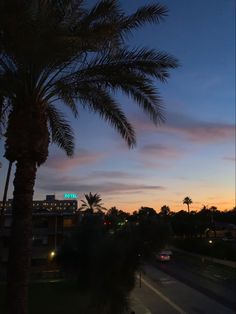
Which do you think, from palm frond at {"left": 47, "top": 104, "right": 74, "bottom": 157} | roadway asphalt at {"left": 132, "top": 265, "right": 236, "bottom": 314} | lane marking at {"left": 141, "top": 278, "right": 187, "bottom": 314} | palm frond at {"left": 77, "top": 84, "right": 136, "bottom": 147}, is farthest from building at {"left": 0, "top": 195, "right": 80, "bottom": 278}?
palm frond at {"left": 77, "top": 84, "right": 136, "bottom": 147}

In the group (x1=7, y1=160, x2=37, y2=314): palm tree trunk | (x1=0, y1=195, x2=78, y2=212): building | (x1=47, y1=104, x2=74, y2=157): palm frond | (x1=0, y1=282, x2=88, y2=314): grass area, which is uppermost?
(x1=0, y1=195, x2=78, y2=212): building

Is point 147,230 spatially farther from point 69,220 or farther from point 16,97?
point 69,220

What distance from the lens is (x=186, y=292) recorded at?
108 ft

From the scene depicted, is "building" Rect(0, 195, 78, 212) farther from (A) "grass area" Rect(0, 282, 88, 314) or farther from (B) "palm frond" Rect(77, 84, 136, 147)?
(B) "palm frond" Rect(77, 84, 136, 147)

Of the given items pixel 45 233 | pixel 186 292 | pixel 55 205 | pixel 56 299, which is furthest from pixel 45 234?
pixel 56 299

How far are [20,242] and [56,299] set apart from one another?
14989mm

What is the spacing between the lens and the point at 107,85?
47.9ft

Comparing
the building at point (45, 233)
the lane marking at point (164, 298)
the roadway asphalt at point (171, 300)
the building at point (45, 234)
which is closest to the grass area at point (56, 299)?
the roadway asphalt at point (171, 300)

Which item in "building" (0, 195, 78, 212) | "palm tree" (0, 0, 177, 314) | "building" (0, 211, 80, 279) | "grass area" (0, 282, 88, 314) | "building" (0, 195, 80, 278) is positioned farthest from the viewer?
"building" (0, 195, 78, 212)

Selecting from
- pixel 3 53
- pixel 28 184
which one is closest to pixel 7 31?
pixel 3 53

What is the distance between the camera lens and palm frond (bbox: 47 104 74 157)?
17.6 metres

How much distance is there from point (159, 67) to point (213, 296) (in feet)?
67.8

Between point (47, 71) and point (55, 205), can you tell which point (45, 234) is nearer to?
point (55, 205)

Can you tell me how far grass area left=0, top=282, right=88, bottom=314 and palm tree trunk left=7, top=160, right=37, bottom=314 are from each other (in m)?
7.81
